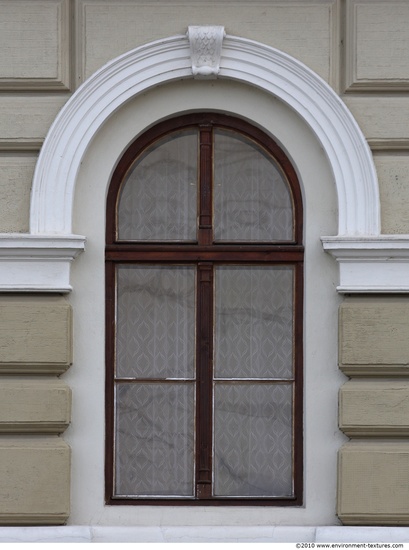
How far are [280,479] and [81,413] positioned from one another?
1325 mm

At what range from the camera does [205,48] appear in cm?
688

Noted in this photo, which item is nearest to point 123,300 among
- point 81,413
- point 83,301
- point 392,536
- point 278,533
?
point 83,301

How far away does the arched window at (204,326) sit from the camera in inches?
276

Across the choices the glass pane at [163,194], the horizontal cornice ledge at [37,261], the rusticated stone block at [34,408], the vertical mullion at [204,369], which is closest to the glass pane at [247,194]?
the glass pane at [163,194]

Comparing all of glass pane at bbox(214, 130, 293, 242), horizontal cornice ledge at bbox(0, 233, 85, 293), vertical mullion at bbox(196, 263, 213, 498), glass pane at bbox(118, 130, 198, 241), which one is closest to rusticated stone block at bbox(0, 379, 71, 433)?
horizontal cornice ledge at bbox(0, 233, 85, 293)

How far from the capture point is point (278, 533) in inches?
269

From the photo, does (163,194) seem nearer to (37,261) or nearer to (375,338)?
(37,261)

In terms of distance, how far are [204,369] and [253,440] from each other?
0.55 metres

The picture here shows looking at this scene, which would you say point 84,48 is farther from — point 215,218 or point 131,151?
point 215,218

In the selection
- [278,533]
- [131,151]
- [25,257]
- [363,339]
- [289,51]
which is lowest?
[278,533]

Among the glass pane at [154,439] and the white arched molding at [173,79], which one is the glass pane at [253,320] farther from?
the white arched molding at [173,79]

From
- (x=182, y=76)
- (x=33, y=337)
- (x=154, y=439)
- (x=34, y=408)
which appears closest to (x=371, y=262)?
(x=182, y=76)

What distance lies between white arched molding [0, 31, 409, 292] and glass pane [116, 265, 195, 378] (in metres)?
0.46

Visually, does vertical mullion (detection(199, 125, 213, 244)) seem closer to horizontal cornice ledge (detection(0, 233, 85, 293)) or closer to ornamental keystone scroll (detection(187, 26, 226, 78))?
ornamental keystone scroll (detection(187, 26, 226, 78))
